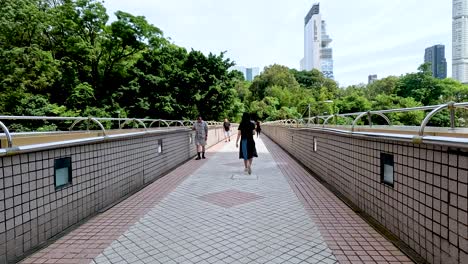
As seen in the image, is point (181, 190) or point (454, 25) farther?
point (454, 25)

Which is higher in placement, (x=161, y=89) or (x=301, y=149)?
(x=161, y=89)

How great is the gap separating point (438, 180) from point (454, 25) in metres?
182

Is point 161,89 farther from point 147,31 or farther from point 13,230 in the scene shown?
point 13,230

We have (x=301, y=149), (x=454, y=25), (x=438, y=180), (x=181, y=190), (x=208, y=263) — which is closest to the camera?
(x=438, y=180)

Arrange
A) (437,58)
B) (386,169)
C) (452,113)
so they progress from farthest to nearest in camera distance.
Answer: (437,58) → (386,169) → (452,113)

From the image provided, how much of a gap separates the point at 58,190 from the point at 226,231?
2.29 metres

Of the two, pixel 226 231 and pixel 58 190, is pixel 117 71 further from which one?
pixel 226 231

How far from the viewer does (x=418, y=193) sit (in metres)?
3.31

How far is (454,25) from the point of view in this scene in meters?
144

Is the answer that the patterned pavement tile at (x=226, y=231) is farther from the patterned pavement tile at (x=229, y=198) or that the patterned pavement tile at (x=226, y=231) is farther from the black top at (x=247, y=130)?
the black top at (x=247, y=130)

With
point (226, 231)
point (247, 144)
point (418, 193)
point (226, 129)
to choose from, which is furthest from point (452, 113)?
point (226, 129)

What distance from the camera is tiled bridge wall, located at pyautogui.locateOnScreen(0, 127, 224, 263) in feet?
10.6

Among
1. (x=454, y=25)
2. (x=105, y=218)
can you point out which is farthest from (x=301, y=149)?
(x=454, y=25)

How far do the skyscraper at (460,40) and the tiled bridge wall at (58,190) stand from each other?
176186 mm
